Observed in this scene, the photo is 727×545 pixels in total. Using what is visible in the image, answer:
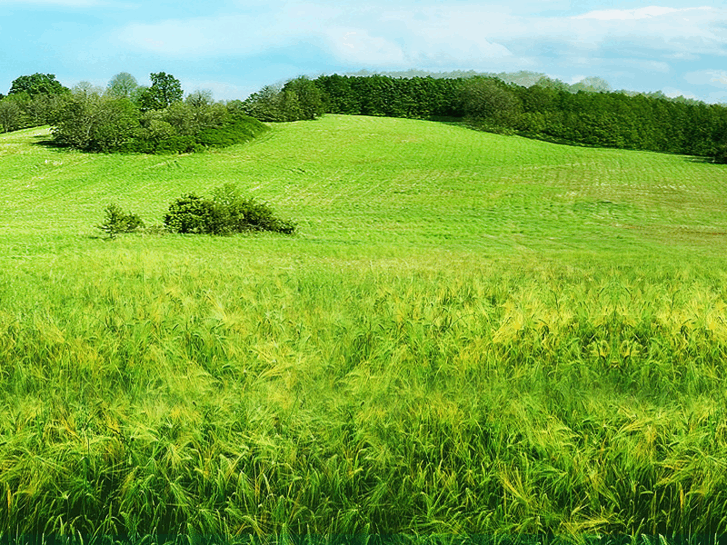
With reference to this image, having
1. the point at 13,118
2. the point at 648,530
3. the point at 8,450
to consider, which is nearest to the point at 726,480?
the point at 648,530

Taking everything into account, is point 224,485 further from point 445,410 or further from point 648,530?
point 648,530

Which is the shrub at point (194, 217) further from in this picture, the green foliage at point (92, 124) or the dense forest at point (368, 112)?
the green foliage at point (92, 124)

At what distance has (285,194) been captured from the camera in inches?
1740

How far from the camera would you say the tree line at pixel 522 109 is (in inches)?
3199

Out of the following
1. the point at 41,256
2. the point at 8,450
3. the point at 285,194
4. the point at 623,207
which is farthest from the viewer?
the point at 285,194

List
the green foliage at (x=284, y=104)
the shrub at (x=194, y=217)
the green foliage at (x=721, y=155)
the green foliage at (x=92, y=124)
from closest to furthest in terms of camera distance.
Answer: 1. the shrub at (x=194, y=217)
2. the green foliage at (x=92, y=124)
3. the green foliage at (x=721, y=155)
4. the green foliage at (x=284, y=104)

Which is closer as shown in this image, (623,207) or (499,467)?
(499,467)

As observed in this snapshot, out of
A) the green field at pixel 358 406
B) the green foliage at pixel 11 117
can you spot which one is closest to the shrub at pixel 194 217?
the green field at pixel 358 406

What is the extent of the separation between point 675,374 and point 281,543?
11.6 feet

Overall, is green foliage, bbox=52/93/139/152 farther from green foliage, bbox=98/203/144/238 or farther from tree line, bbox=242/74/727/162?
green foliage, bbox=98/203/144/238

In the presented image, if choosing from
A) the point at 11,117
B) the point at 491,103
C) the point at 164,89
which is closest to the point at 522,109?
the point at 491,103

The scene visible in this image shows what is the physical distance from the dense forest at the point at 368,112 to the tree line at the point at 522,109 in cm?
14

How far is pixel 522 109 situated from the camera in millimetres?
91625

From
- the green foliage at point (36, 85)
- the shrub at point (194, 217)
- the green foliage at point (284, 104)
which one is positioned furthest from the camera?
the green foliage at point (36, 85)
